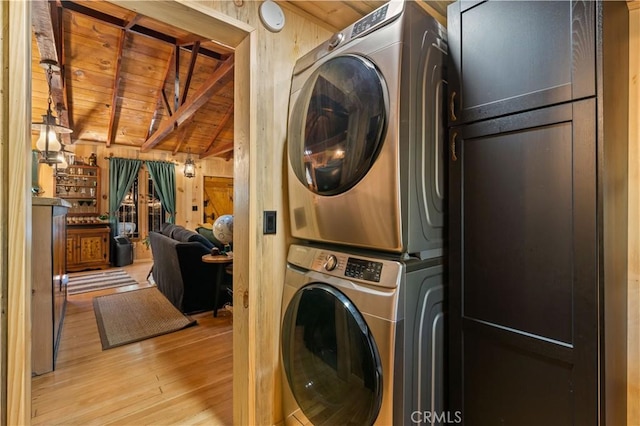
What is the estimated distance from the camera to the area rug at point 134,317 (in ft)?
8.94

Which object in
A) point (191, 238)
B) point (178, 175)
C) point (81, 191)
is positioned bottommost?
point (191, 238)

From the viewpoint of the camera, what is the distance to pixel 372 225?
107 cm

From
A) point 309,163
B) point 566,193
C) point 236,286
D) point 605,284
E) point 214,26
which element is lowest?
point 236,286

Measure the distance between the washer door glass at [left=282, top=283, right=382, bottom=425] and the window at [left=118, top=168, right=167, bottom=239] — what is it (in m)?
6.72

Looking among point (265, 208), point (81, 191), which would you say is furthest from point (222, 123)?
point (265, 208)

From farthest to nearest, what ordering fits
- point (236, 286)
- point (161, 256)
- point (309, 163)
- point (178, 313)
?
1. point (161, 256)
2. point (178, 313)
3. point (236, 286)
4. point (309, 163)

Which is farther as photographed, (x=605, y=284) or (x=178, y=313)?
(x=178, y=313)

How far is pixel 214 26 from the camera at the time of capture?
129 cm

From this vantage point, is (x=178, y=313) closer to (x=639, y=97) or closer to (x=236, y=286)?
(x=236, y=286)

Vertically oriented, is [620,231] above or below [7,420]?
above

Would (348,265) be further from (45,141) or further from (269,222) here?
(45,141)

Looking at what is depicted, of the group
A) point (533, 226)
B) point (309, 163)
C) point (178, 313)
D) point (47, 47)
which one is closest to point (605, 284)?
point (533, 226)

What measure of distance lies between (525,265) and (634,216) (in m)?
0.57

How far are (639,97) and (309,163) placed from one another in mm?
1306
